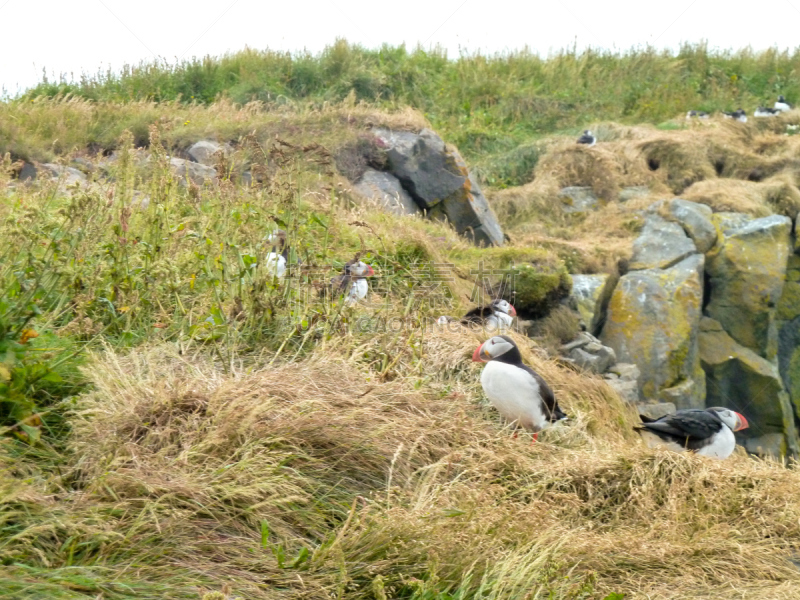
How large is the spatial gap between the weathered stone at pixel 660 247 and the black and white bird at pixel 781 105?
7197mm

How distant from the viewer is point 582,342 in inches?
335

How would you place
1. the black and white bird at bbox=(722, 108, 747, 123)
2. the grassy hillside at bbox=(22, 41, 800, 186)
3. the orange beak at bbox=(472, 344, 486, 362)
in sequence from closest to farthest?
the orange beak at bbox=(472, 344, 486, 362) < the grassy hillside at bbox=(22, 41, 800, 186) < the black and white bird at bbox=(722, 108, 747, 123)

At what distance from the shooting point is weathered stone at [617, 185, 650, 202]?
13.4 meters

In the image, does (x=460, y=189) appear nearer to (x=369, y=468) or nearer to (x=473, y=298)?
(x=473, y=298)

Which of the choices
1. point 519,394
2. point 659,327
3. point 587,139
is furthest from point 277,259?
point 587,139

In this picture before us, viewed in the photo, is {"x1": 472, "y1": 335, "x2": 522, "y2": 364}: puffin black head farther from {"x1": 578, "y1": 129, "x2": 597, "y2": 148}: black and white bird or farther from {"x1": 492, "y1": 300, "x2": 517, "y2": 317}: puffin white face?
{"x1": 578, "y1": 129, "x2": 597, "y2": 148}: black and white bird

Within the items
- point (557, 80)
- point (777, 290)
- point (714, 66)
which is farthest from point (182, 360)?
point (714, 66)

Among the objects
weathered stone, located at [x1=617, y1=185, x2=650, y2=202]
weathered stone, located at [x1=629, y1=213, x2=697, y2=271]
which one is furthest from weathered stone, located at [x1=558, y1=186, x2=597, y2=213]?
weathered stone, located at [x1=629, y1=213, x2=697, y2=271]

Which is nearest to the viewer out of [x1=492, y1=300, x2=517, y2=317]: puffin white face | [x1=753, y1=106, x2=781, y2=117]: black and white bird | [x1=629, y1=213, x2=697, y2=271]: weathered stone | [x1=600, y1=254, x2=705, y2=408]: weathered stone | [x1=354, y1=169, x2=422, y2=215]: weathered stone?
[x1=492, y1=300, x2=517, y2=317]: puffin white face

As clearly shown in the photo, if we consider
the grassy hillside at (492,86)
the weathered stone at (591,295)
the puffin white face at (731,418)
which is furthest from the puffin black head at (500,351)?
the grassy hillside at (492,86)

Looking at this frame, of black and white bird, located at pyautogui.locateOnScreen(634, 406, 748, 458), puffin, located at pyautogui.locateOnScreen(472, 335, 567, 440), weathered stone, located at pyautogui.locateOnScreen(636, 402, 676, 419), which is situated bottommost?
weathered stone, located at pyautogui.locateOnScreen(636, 402, 676, 419)

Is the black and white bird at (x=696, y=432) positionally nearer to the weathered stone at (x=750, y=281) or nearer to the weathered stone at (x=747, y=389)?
the weathered stone at (x=747, y=389)

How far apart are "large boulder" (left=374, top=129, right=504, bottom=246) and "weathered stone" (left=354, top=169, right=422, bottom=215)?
5.8 inches

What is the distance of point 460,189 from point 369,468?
7.65 metres
